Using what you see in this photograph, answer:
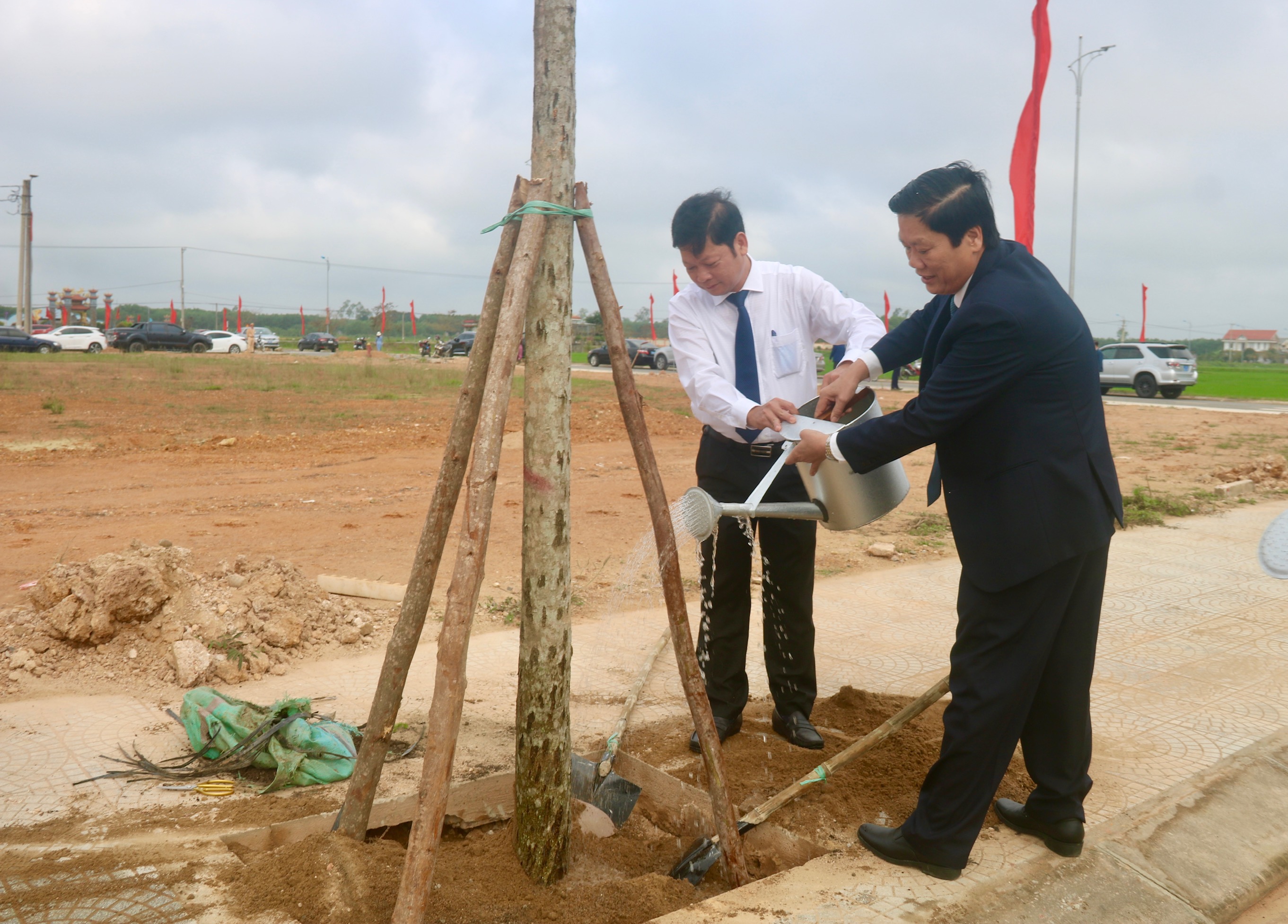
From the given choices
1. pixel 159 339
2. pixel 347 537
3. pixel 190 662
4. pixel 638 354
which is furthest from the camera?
pixel 159 339

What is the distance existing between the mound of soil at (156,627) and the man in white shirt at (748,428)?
189cm

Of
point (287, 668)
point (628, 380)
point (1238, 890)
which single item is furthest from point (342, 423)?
point (1238, 890)

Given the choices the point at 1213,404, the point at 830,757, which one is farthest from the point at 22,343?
the point at 830,757

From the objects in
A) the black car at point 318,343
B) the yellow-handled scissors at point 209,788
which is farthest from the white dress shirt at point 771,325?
the black car at point 318,343

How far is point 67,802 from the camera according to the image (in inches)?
111

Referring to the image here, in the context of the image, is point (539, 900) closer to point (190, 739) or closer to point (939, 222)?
point (190, 739)

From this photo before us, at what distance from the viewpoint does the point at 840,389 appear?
114 inches

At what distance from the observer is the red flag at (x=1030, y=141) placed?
3387 mm

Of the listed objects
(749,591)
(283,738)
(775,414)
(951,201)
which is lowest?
(283,738)

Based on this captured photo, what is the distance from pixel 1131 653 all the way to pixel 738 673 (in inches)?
86.9

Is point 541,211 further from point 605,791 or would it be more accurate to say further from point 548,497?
point 605,791

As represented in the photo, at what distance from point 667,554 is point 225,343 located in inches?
1555

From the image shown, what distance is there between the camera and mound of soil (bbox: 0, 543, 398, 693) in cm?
388

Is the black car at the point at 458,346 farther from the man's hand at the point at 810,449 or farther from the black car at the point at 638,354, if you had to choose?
the man's hand at the point at 810,449
